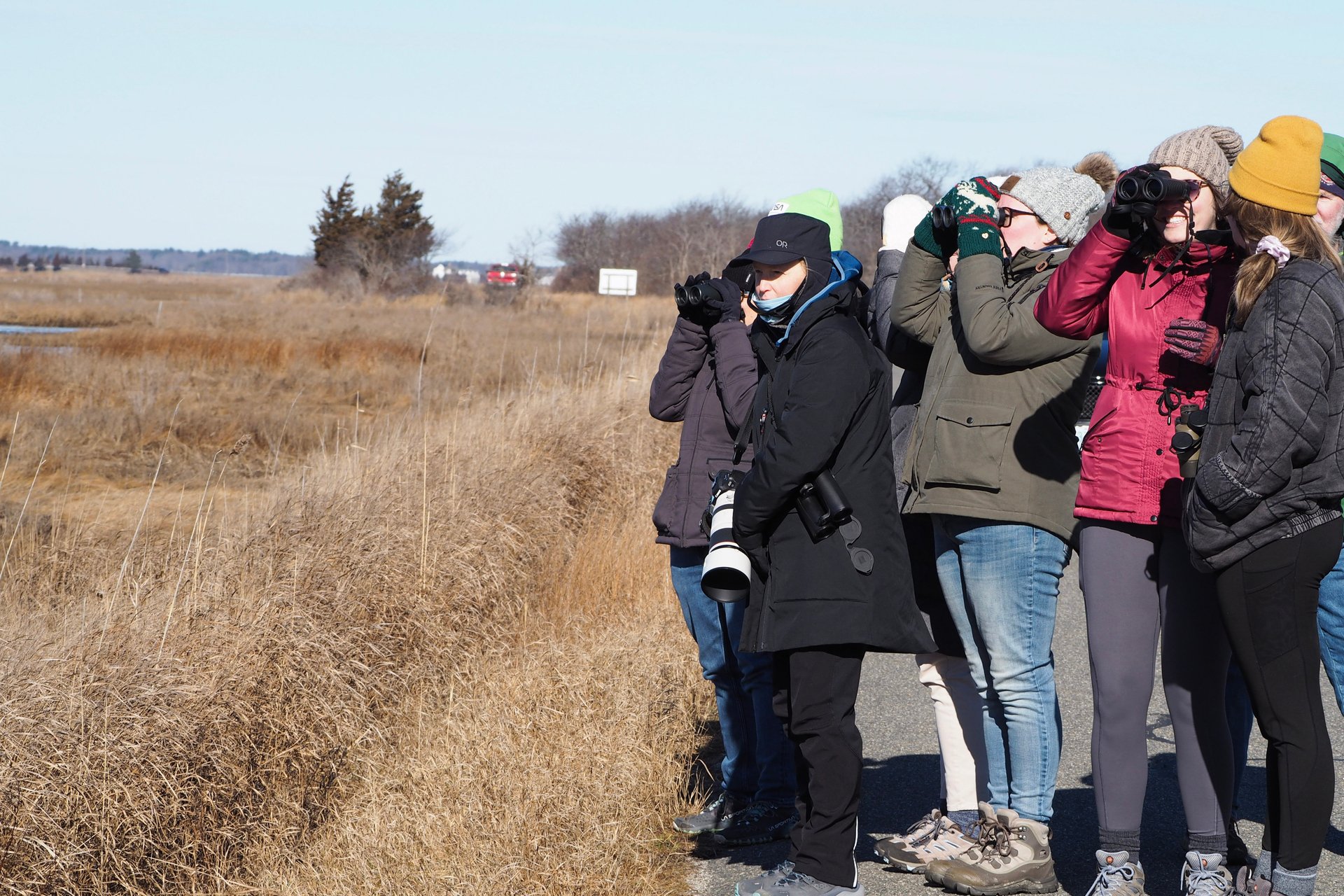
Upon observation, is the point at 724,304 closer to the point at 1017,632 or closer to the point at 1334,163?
the point at 1017,632

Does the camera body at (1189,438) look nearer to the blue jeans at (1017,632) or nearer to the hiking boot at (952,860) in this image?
the blue jeans at (1017,632)

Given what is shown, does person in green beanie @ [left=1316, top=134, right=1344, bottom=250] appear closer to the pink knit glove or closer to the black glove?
the pink knit glove

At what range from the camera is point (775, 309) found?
3.46 metres

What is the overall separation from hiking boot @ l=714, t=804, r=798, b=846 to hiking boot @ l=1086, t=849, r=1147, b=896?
1023mm

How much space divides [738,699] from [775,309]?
54.9 inches

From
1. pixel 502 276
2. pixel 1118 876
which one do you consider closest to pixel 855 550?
pixel 1118 876

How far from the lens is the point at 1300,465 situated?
114 inches

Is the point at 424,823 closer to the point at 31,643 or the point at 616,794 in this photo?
the point at 616,794

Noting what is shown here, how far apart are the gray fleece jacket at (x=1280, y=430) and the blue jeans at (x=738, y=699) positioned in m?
1.55

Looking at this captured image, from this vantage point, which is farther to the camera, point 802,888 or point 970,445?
point 970,445

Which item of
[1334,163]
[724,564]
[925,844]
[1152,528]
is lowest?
[925,844]

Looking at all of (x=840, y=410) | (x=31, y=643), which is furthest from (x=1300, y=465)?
(x=31, y=643)

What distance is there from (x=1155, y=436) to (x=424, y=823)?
2396mm

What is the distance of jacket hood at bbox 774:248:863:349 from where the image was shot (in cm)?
332
